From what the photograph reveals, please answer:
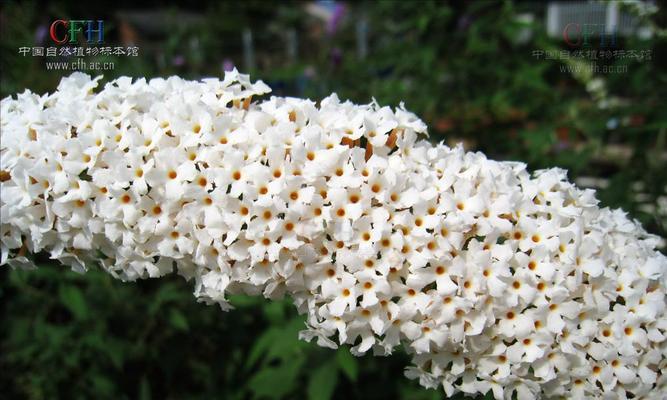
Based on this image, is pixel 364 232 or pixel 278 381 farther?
pixel 278 381

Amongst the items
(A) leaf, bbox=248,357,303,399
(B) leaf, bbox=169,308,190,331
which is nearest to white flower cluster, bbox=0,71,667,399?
(A) leaf, bbox=248,357,303,399

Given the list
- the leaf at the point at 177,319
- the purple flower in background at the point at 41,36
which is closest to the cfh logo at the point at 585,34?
the leaf at the point at 177,319

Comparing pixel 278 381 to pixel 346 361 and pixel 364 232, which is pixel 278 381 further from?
pixel 364 232

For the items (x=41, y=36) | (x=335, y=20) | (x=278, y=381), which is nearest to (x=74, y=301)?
(x=278, y=381)

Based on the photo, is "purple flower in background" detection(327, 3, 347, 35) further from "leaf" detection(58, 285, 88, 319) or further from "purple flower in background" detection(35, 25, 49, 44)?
"leaf" detection(58, 285, 88, 319)

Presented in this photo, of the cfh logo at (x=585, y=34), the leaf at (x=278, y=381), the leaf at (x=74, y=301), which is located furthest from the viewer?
the cfh logo at (x=585, y=34)

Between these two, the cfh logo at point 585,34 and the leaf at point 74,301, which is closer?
the leaf at point 74,301

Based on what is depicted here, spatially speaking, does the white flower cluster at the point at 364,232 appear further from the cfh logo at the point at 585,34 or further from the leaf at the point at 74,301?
the cfh logo at the point at 585,34
